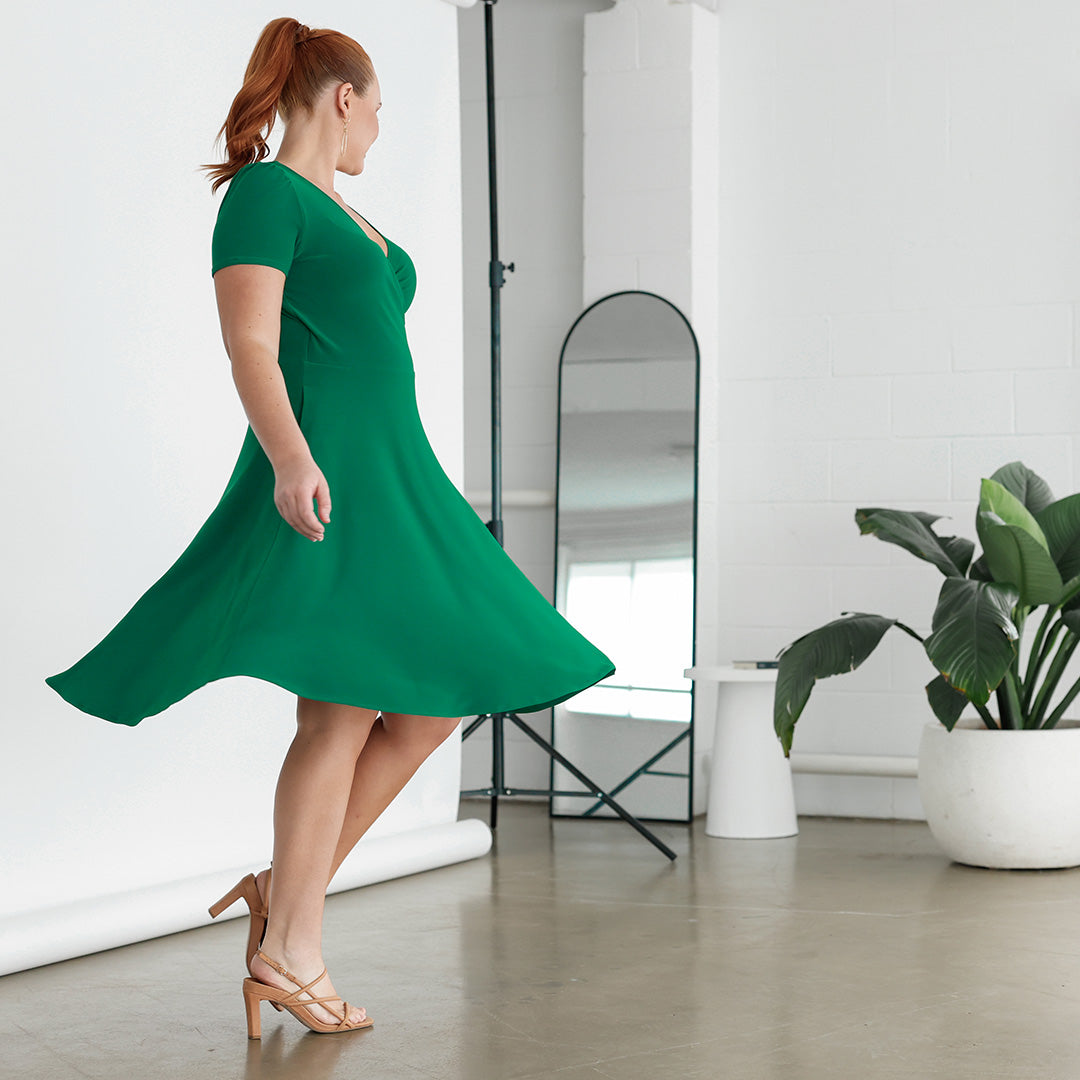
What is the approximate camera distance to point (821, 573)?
4344mm

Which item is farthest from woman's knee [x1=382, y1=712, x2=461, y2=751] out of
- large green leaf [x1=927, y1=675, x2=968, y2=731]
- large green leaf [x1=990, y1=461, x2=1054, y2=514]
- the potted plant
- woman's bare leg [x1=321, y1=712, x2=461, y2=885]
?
large green leaf [x1=990, y1=461, x2=1054, y2=514]

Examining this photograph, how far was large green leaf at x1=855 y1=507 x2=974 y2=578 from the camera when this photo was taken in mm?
3604

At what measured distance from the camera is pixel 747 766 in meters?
4.03

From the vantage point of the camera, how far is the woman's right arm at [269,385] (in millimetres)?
1945

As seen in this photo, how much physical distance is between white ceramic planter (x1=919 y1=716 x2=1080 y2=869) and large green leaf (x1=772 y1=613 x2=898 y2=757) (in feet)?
0.99

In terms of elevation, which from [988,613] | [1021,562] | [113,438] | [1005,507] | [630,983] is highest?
[113,438]

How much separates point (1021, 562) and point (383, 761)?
5.70 ft

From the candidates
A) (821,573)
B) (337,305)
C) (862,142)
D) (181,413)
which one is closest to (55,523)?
(181,413)

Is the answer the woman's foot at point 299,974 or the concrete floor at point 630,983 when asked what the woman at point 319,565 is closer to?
the woman's foot at point 299,974

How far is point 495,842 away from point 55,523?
162cm

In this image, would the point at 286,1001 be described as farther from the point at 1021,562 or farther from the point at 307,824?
the point at 1021,562

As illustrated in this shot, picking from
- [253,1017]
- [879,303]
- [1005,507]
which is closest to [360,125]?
[253,1017]

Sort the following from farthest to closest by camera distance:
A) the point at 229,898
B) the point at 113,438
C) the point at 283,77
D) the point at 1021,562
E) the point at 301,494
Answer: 1. the point at 1021,562
2. the point at 113,438
3. the point at 229,898
4. the point at 283,77
5. the point at 301,494

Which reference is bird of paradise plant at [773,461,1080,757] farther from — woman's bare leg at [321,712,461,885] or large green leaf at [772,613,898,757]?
woman's bare leg at [321,712,461,885]
